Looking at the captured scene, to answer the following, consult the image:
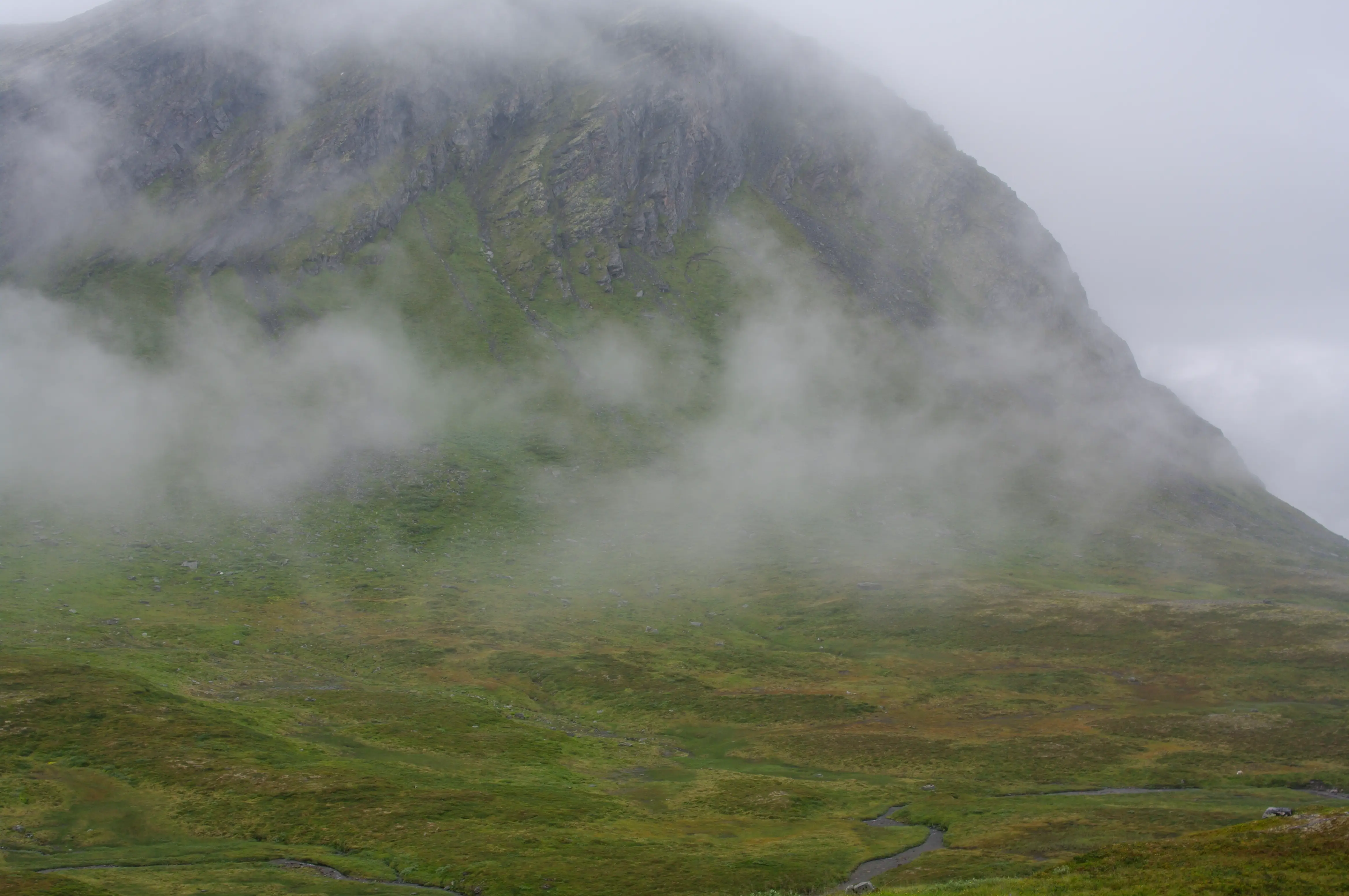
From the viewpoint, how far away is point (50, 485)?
153m

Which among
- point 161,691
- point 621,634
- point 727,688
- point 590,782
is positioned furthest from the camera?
point 621,634

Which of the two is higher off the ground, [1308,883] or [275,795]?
[275,795]

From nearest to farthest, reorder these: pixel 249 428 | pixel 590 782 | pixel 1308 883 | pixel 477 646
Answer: pixel 1308 883, pixel 590 782, pixel 477 646, pixel 249 428

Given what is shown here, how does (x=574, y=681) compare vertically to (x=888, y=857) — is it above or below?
above

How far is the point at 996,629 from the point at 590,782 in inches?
3114

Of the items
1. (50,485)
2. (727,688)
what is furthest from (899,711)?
(50,485)

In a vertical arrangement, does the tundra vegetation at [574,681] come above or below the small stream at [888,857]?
above

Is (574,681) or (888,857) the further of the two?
(574,681)

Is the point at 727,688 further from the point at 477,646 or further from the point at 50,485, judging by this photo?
the point at 50,485

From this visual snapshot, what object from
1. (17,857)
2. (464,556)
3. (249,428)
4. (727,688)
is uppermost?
(249,428)

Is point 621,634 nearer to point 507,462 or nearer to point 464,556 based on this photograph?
point 464,556

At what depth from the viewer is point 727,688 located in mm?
107125

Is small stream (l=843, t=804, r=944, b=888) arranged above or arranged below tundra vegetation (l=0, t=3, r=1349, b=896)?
below

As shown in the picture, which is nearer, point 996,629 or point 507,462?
point 996,629
